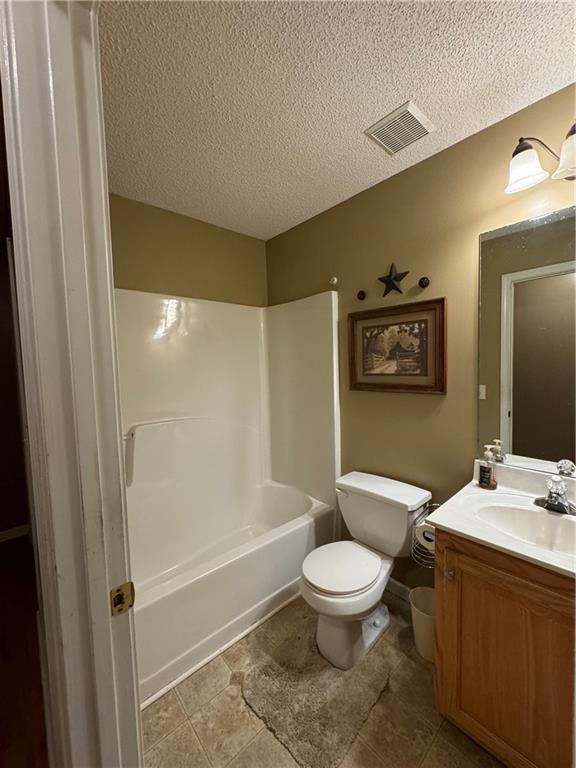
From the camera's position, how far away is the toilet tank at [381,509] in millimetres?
1600

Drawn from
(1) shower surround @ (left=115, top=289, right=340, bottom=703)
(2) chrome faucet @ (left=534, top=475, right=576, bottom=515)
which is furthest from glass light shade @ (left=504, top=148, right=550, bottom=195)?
(2) chrome faucet @ (left=534, top=475, right=576, bottom=515)

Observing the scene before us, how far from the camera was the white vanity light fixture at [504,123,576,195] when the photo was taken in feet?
3.68

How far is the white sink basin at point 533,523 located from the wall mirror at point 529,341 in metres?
0.24

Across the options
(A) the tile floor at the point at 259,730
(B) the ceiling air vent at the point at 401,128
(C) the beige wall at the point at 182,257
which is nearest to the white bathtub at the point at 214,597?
(A) the tile floor at the point at 259,730

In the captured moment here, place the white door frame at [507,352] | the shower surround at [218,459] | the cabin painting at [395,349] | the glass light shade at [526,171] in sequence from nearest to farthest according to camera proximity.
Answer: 1. the glass light shade at [526,171]
2. the white door frame at [507,352]
3. the shower surround at [218,459]
4. the cabin painting at [395,349]

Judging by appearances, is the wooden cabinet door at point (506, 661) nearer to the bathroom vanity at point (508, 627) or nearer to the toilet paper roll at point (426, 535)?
the bathroom vanity at point (508, 627)

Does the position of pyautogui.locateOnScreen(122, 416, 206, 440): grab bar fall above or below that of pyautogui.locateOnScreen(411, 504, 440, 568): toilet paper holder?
above

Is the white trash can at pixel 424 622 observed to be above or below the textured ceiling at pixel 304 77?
below

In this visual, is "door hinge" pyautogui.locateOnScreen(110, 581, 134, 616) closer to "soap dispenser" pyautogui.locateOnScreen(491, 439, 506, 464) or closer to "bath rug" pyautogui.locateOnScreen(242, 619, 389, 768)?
"bath rug" pyautogui.locateOnScreen(242, 619, 389, 768)

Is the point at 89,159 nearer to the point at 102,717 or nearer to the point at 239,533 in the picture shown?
the point at 102,717

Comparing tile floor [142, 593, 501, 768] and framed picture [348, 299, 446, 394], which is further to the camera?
framed picture [348, 299, 446, 394]

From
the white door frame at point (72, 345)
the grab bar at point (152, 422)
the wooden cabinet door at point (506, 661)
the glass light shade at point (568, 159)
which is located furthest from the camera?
the grab bar at point (152, 422)

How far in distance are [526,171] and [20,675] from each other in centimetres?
315

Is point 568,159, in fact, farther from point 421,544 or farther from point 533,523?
point 421,544
